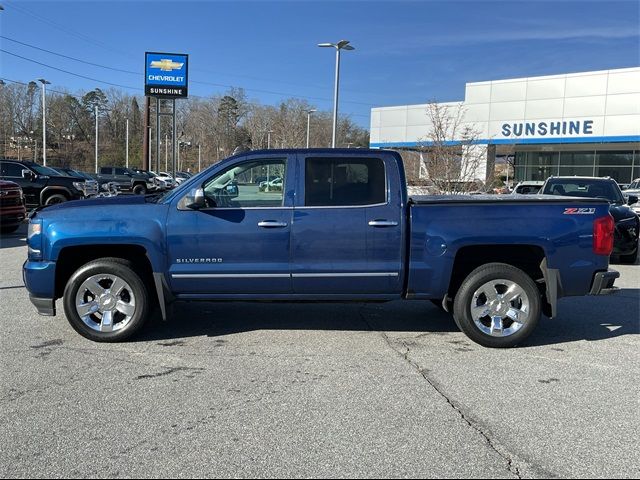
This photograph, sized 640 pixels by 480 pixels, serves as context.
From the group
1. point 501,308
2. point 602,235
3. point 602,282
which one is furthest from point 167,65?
point 602,282

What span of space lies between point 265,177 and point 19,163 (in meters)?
15.6

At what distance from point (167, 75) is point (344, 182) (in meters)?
33.5

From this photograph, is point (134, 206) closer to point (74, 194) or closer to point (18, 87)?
point (74, 194)

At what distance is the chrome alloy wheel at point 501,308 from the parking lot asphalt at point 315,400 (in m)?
0.24

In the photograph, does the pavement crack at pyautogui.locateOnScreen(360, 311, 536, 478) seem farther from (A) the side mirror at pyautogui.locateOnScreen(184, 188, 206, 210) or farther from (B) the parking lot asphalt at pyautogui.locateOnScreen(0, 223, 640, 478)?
(A) the side mirror at pyautogui.locateOnScreen(184, 188, 206, 210)

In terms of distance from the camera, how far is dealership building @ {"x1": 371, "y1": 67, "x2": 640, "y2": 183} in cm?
3092

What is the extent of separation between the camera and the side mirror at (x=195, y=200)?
16.9 ft

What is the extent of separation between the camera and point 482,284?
212 inches

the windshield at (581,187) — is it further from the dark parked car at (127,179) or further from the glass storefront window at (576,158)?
the glass storefront window at (576,158)

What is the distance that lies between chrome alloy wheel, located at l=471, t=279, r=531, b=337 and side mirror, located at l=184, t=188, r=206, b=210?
2781 millimetres

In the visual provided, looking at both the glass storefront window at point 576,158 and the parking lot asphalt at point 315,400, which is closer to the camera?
the parking lot asphalt at point 315,400

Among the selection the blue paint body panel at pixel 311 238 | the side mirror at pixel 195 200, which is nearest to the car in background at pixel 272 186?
the blue paint body panel at pixel 311 238

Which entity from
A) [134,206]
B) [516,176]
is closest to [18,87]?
[516,176]

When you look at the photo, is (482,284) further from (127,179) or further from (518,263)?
(127,179)
